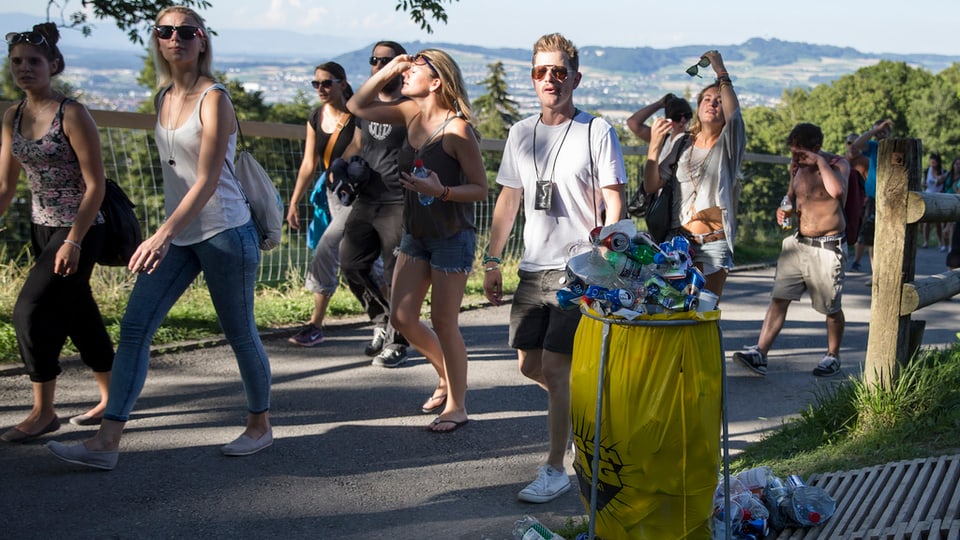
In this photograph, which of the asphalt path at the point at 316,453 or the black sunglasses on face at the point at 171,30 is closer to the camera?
the asphalt path at the point at 316,453

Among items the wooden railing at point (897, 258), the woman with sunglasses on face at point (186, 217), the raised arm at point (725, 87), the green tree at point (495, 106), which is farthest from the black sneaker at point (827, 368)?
the green tree at point (495, 106)

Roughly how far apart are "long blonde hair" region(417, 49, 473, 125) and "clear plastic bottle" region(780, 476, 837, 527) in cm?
252

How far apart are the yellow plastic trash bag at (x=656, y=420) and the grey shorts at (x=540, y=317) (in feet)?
2.68

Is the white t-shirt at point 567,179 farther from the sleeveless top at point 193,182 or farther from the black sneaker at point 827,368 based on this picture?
the black sneaker at point 827,368

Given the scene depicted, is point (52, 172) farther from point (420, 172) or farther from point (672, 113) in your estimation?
point (672, 113)

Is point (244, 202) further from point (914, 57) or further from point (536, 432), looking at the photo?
point (914, 57)

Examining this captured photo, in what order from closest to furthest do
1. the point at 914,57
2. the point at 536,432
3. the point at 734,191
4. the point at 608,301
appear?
the point at 608,301
the point at 536,432
the point at 734,191
the point at 914,57

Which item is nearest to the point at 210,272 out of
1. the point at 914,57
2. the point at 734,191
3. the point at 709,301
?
the point at 709,301

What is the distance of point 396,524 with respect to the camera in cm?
408

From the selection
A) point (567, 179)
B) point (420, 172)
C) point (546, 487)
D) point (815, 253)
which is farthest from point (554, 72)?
point (815, 253)

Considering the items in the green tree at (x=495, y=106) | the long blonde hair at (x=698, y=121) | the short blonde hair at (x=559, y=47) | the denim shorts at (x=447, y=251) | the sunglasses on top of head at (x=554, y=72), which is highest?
the short blonde hair at (x=559, y=47)

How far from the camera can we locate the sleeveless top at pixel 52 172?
4742 millimetres

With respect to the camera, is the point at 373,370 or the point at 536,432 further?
the point at 373,370

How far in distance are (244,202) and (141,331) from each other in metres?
0.78
